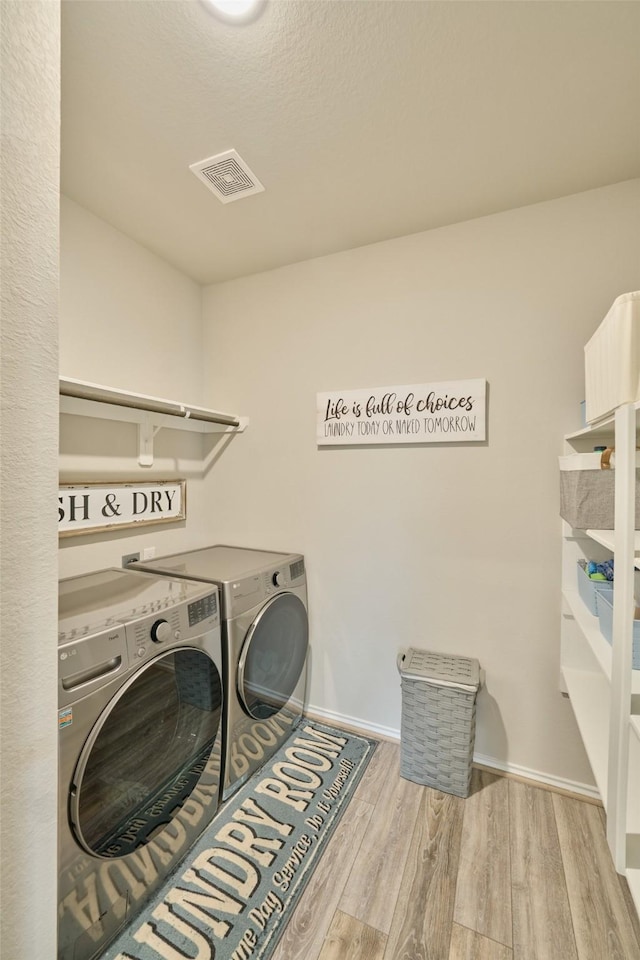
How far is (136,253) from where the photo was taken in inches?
78.4

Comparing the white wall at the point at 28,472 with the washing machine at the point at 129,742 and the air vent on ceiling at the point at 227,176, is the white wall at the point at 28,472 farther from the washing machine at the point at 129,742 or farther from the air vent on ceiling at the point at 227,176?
the air vent on ceiling at the point at 227,176

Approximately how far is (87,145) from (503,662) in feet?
8.37

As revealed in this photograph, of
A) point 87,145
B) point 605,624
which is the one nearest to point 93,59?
point 87,145

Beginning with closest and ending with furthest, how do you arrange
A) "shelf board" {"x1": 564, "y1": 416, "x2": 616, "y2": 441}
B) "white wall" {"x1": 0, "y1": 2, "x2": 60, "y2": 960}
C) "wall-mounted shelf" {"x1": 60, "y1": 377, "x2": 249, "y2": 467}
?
1. "white wall" {"x1": 0, "y1": 2, "x2": 60, "y2": 960}
2. "shelf board" {"x1": 564, "y1": 416, "x2": 616, "y2": 441}
3. "wall-mounted shelf" {"x1": 60, "y1": 377, "x2": 249, "y2": 467}

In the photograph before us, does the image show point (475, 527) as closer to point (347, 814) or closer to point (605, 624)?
point (605, 624)

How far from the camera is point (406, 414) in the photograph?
1.91m

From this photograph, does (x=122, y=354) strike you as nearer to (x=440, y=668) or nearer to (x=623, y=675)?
(x=440, y=668)

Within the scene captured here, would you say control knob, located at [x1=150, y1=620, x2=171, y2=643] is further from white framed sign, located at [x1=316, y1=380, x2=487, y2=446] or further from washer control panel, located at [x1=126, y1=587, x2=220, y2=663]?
white framed sign, located at [x1=316, y1=380, x2=487, y2=446]

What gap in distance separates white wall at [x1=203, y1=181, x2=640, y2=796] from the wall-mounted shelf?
21cm

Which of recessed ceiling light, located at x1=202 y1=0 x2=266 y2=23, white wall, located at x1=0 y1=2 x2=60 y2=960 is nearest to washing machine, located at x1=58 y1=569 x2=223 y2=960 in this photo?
white wall, located at x1=0 y1=2 x2=60 y2=960

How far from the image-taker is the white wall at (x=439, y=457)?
1.67m

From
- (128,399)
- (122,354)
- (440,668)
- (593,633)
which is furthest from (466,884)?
(122,354)

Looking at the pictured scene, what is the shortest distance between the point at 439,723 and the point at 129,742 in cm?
118

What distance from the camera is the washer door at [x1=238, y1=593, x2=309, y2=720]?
1647 mm
